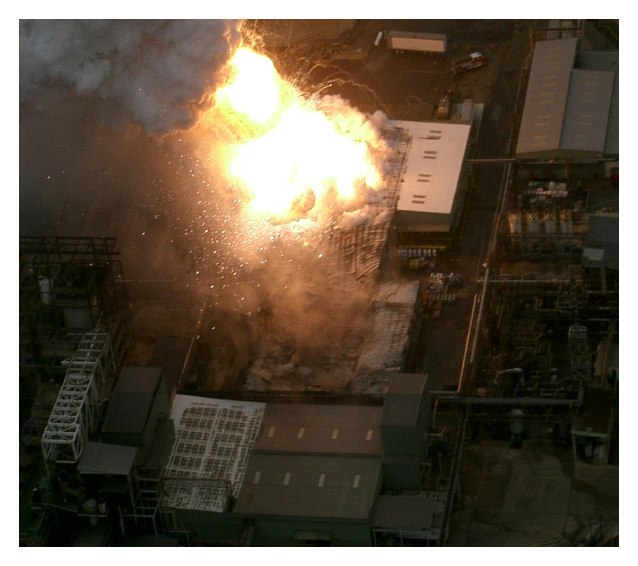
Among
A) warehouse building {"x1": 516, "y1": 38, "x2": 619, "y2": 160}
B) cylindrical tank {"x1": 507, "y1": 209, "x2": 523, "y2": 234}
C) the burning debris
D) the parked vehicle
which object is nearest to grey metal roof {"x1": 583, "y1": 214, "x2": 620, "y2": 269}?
cylindrical tank {"x1": 507, "y1": 209, "x2": 523, "y2": 234}

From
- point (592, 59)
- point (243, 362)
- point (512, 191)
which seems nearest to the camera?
point (243, 362)

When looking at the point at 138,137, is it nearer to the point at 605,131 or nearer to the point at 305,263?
the point at 305,263

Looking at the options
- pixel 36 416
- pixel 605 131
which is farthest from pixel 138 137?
pixel 605 131

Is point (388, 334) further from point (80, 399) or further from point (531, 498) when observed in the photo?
point (80, 399)

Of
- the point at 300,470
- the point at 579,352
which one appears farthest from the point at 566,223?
the point at 300,470

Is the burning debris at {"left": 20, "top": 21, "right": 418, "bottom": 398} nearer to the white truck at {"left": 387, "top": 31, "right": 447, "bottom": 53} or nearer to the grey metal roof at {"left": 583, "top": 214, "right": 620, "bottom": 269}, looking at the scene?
the white truck at {"left": 387, "top": 31, "right": 447, "bottom": 53}

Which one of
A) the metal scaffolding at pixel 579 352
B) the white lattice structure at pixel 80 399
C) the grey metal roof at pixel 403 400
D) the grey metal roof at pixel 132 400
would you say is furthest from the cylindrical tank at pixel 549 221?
the white lattice structure at pixel 80 399
